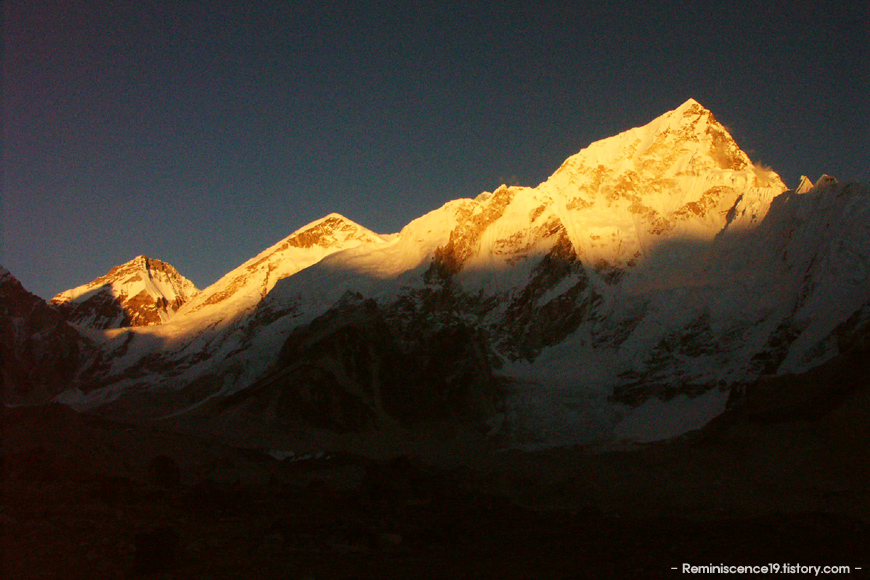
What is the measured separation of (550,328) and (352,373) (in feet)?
100

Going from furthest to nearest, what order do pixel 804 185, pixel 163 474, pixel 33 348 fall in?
pixel 33 348 < pixel 804 185 < pixel 163 474

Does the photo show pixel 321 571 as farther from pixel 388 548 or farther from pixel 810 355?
pixel 810 355

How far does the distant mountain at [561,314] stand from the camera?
97688 millimetres

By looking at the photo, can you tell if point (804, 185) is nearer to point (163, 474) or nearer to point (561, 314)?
point (561, 314)

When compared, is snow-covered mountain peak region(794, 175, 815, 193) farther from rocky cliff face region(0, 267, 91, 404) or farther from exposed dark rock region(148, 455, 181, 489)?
rocky cliff face region(0, 267, 91, 404)

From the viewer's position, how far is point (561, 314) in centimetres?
12962

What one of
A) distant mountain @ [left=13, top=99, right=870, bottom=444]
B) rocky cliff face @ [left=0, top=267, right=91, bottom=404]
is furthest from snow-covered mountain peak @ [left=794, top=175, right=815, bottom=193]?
rocky cliff face @ [left=0, top=267, right=91, bottom=404]

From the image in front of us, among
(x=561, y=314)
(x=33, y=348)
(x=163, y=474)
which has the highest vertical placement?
(x=33, y=348)

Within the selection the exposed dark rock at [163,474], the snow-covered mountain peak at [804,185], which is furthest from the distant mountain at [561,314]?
the exposed dark rock at [163,474]

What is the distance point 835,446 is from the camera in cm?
5494

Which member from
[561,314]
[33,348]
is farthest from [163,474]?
[33,348]

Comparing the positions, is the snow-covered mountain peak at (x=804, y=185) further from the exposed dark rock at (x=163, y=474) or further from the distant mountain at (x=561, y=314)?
the exposed dark rock at (x=163, y=474)

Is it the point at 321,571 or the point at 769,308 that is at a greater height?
the point at 769,308

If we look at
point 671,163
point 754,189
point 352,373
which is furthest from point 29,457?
point 671,163
